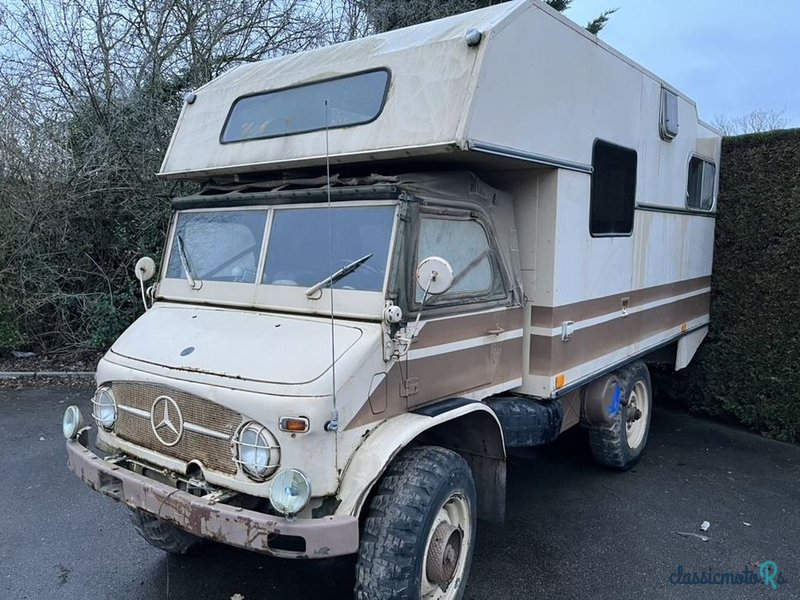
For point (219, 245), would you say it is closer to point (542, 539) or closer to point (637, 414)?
point (542, 539)

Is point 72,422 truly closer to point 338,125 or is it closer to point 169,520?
point 169,520

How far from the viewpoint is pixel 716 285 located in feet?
23.4

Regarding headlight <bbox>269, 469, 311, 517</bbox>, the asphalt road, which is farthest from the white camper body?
headlight <bbox>269, 469, 311, 517</bbox>

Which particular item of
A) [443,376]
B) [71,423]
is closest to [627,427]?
[443,376]

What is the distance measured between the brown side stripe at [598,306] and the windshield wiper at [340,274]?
1448 mm

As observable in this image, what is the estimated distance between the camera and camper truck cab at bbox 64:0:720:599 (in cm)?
284

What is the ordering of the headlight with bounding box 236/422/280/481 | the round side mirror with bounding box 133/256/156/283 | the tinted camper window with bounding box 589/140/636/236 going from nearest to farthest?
the headlight with bounding box 236/422/280/481 < the round side mirror with bounding box 133/256/156/283 < the tinted camper window with bounding box 589/140/636/236

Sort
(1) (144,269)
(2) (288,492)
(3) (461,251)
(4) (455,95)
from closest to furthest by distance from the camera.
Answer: (2) (288,492) → (4) (455,95) → (3) (461,251) → (1) (144,269)

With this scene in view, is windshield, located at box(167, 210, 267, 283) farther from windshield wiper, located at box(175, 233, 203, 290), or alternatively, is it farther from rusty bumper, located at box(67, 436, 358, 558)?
rusty bumper, located at box(67, 436, 358, 558)

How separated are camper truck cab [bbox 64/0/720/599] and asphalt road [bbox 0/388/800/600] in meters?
0.40

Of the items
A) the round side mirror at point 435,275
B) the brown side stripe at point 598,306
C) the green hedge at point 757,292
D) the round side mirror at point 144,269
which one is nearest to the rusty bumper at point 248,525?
the round side mirror at point 435,275

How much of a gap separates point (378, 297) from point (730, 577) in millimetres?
2999

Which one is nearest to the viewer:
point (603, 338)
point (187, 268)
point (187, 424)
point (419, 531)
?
point (419, 531)

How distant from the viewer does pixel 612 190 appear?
15.4 ft
